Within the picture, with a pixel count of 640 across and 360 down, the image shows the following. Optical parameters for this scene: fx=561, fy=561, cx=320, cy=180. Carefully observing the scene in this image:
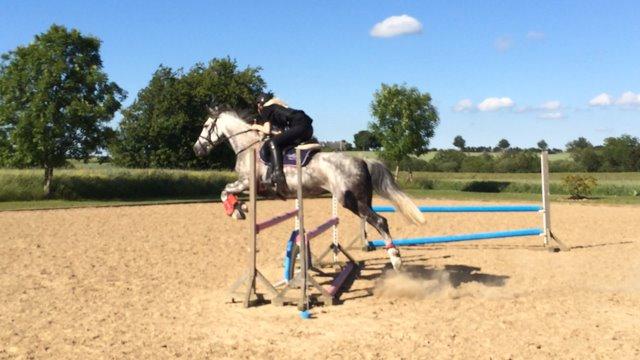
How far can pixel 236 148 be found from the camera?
7512 millimetres

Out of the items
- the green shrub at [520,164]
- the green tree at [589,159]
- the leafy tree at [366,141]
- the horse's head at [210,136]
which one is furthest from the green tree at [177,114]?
the horse's head at [210,136]

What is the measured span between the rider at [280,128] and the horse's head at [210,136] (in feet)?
2.12

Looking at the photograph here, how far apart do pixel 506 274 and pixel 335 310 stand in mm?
3587

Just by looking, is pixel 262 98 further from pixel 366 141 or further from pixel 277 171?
pixel 366 141

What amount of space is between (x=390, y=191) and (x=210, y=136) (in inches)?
102

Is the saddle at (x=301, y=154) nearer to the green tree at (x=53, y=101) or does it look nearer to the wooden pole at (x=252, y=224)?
the wooden pole at (x=252, y=224)

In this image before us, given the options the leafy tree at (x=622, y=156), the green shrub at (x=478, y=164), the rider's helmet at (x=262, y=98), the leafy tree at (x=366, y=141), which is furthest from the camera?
the green shrub at (x=478, y=164)

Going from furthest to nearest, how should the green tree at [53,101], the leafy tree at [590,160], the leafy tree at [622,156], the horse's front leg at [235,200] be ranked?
the leafy tree at [590,160] < the leafy tree at [622,156] < the green tree at [53,101] < the horse's front leg at [235,200]

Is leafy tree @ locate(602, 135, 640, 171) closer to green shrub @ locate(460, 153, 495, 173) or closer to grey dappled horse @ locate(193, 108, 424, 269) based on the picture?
green shrub @ locate(460, 153, 495, 173)

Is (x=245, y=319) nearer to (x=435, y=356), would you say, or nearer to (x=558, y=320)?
(x=435, y=356)

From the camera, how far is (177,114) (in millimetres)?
51781

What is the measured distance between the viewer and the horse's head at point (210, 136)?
304 inches

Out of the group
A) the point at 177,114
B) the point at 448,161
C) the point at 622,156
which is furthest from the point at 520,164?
the point at 177,114

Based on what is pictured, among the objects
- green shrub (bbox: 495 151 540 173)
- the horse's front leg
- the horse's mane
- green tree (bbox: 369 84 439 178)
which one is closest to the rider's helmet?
the horse's mane
